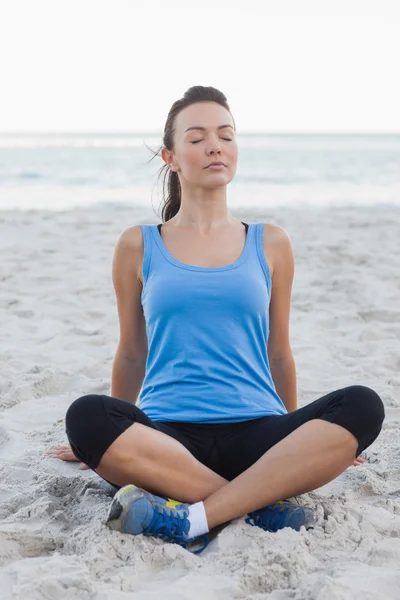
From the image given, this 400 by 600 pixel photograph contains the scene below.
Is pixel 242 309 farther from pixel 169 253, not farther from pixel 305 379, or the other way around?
pixel 305 379

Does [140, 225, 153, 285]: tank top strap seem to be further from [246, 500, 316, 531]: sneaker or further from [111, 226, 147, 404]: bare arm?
[246, 500, 316, 531]: sneaker

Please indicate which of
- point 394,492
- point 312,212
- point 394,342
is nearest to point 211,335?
point 394,492

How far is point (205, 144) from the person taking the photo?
2.52 metres

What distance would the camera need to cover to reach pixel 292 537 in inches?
80.7

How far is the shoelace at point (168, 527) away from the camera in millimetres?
2061

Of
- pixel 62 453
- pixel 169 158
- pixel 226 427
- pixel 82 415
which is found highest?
pixel 169 158

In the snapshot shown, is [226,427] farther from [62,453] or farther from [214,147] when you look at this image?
[214,147]

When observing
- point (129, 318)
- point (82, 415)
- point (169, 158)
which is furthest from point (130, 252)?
point (82, 415)

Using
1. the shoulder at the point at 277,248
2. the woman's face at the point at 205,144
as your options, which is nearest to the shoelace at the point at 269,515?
the shoulder at the point at 277,248

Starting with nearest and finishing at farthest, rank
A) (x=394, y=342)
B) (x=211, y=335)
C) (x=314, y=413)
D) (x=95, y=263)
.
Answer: (x=314, y=413)
(x=211, y=335)
(x=394, y=342)
(x=95, y=263)

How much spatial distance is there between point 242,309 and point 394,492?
0.80 meters

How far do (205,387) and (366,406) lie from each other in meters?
0.50

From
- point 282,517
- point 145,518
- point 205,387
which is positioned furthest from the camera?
point 205,387

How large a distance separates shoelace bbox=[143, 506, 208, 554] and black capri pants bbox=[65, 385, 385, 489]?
0.79ft
